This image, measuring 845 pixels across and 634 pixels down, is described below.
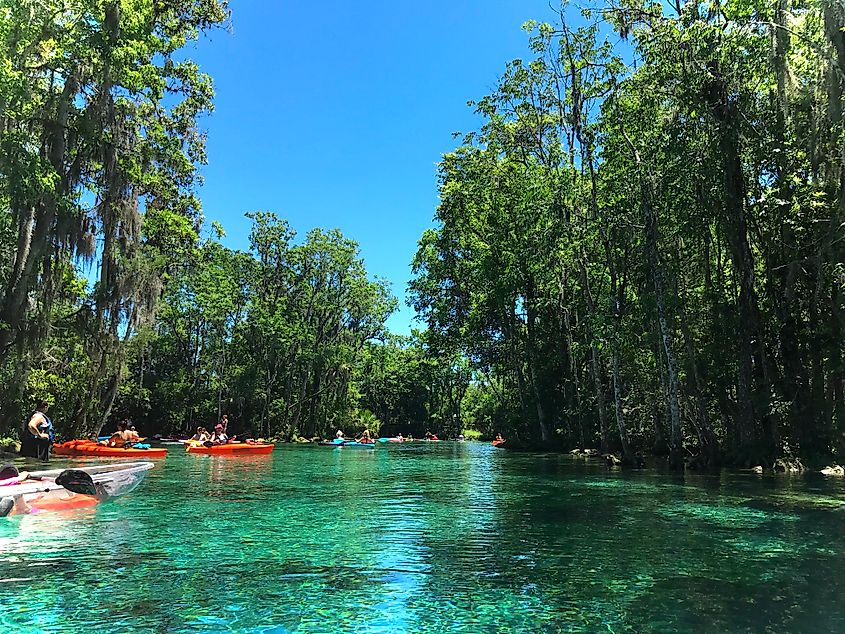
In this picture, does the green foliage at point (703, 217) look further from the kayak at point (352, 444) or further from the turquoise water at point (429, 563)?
the kayak at point (352, 444)

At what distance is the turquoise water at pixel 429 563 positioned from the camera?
510 cm

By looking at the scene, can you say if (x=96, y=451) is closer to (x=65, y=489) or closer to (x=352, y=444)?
(x=65, y=489)

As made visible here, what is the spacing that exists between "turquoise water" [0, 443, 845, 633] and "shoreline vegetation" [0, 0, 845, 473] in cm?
712

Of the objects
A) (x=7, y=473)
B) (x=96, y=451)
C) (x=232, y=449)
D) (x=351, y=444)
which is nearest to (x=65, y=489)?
(x=7, y=473)

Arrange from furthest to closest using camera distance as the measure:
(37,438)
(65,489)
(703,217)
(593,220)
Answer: (593,220), (703,217), (37,438), (65,489)

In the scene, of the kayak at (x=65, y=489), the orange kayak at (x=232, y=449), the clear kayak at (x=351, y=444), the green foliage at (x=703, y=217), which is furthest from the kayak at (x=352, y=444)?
the kayak at (x=65, y=489)

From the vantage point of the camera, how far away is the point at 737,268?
19594mm

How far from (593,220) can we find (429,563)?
57.9 feet

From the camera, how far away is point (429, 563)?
7086mm

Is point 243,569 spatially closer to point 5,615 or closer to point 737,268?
point 5,615

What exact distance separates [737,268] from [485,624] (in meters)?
18.2

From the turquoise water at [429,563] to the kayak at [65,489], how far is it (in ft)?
1.08

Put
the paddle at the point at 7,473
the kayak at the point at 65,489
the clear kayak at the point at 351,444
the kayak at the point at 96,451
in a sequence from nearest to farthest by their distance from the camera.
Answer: the kayak at the point at 65,489
the paddle at the point at 7,473
the kayak at the point at 96,451
the clear kayak at the point at 351,444

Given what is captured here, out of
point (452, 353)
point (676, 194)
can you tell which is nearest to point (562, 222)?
point (676, 194)
